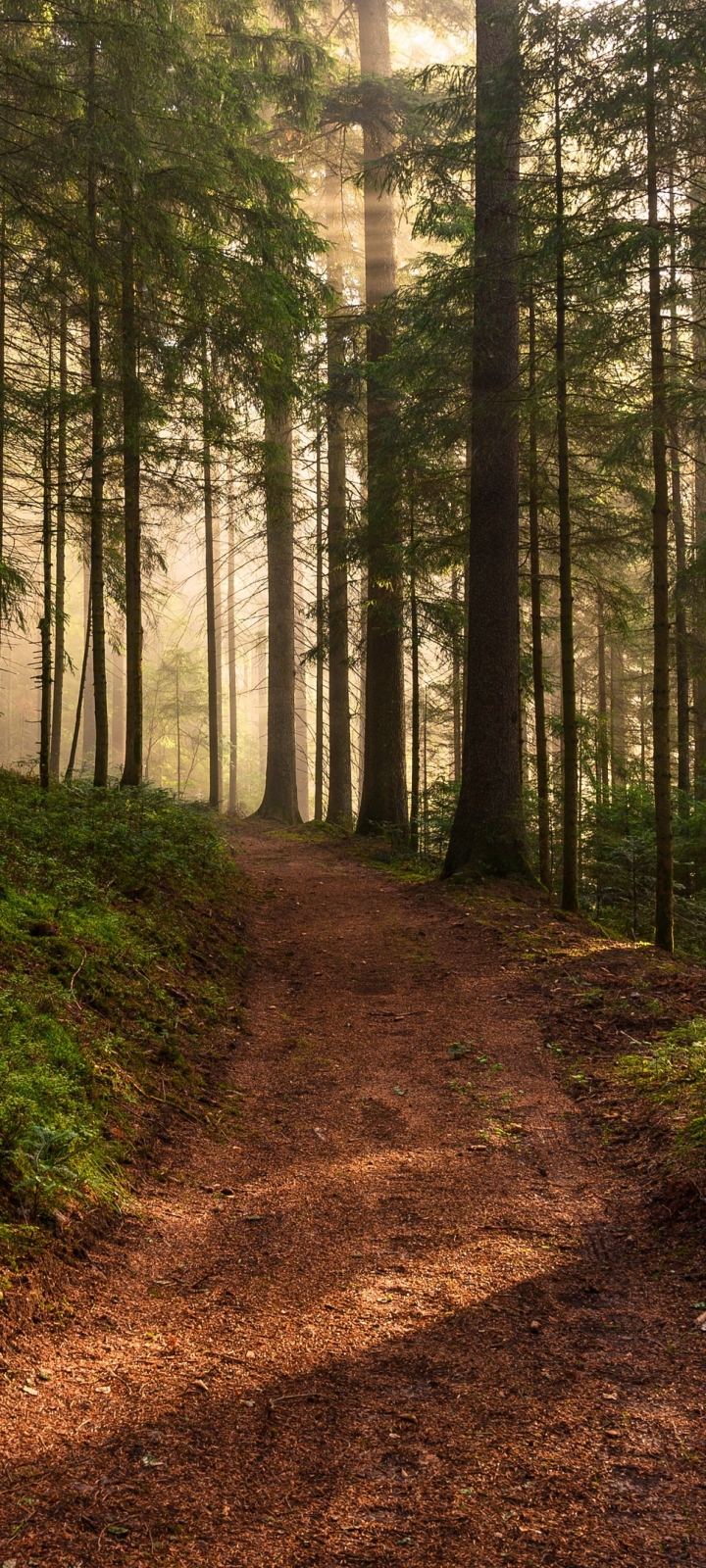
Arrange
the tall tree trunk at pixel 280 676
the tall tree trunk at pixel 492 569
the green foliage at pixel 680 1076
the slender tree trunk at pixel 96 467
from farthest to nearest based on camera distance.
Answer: the tall tree trunk at pixel 280 676 → the tall tree trunk at pixel 492 569 → the slender tree trunk at pixel 96 467 → the green foliage at pixel 680 1076

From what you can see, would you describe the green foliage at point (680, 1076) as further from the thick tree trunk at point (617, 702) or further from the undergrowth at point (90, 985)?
the thick tree trunk at point (617, 702)

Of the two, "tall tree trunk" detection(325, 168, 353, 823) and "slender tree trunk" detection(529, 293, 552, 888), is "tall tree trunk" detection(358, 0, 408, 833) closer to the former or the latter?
"tall tree trunk" detection(325, 168, 353, 823)

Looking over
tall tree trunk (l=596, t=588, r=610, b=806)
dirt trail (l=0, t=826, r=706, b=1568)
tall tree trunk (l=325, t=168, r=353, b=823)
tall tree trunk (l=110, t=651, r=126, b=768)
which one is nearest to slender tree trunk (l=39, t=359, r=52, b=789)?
dirt trail (l=0, t=826, r=706, b=1568)

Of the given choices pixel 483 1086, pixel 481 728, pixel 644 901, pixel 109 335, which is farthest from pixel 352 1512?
pixel 109 335

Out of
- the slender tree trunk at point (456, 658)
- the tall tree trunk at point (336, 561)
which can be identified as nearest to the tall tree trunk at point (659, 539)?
the slender tree trunk at point (456, 658)

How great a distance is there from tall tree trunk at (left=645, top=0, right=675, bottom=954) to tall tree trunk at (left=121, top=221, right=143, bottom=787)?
5.65 meters

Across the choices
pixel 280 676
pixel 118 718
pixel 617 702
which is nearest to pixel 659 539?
pixel 280 676

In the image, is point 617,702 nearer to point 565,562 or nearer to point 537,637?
point 537,637

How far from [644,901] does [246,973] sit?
6817 millimetres

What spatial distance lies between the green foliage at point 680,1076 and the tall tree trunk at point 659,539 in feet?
10.4

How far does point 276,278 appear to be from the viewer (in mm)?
10266

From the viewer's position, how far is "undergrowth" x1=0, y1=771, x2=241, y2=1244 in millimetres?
3643

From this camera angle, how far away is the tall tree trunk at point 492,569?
1018cm

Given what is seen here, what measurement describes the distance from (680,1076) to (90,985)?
140 inches
